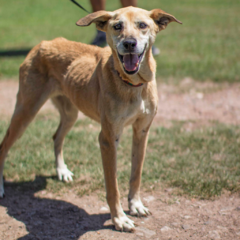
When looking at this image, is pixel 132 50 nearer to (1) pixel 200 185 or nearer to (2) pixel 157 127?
(1) pixel 200 185

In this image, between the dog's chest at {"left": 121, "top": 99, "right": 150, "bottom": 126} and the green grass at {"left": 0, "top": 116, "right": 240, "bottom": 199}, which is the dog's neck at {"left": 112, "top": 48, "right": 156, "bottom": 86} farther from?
the green grass at {"left": 0, "top": 116, "right": 240, "bottom": 199}

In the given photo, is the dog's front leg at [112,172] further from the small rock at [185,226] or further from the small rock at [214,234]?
the small rock at [214,234]

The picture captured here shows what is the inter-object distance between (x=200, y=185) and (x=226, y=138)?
142 cm

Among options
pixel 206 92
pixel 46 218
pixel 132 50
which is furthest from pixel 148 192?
pixel 206 92

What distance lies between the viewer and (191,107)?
625 centimetres

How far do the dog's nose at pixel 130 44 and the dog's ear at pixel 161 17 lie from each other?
1.49ft

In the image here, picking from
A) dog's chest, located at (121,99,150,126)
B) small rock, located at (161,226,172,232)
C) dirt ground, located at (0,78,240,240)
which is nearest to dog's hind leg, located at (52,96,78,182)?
dirt ground, located at (0,78,240,240)

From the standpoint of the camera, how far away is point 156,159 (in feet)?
14.8

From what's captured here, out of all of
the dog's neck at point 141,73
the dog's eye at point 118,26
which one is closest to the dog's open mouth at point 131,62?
the dog's neck at point 141,73

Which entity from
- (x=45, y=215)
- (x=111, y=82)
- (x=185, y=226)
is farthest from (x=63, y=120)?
(x=185, y=226)

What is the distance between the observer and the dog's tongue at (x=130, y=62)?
2873mm

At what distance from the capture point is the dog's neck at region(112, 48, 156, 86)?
304 cm

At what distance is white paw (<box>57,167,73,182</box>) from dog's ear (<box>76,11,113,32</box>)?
1.90m

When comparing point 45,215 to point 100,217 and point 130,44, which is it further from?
point 130,44
